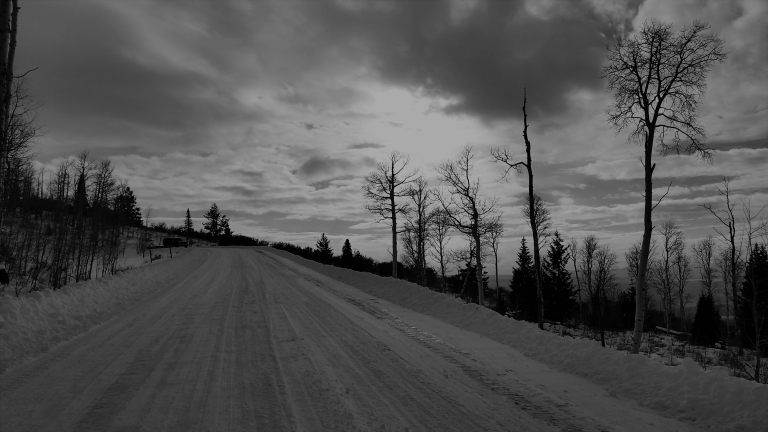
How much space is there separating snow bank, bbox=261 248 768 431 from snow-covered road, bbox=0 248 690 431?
0.34 m

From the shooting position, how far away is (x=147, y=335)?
8156mm

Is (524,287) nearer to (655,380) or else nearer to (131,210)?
(655,380)

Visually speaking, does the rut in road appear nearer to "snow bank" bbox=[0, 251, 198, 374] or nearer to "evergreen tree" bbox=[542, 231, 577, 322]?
"snow bank" bbox=[0, 251, 198, 374]

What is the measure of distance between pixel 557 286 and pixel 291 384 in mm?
45917

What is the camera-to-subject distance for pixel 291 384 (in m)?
5.51

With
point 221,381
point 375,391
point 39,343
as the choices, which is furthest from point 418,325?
point 39,343

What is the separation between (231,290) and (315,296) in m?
3.68

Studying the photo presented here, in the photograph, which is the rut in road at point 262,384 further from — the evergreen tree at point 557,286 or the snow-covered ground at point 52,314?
the evergreen tree at point 557,286

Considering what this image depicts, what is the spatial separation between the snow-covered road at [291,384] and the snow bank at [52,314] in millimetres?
419

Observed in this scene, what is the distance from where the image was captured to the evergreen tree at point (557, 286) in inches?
1752

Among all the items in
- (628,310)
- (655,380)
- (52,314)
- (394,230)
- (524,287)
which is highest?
(394,230)

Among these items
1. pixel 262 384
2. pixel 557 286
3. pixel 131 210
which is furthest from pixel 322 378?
pixel 131 210

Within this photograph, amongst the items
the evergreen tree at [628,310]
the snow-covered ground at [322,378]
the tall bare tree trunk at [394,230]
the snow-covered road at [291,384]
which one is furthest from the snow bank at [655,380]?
the evergreen tree at [628,310]

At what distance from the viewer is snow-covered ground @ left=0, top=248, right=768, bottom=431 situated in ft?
14.9
